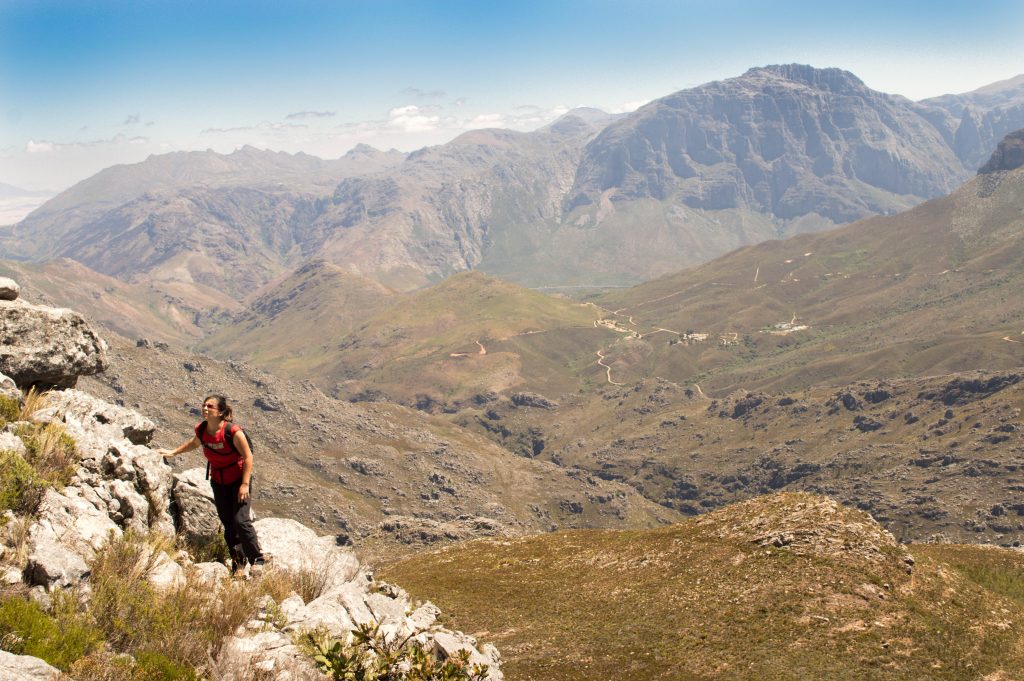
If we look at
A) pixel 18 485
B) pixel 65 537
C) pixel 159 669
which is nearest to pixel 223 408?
pixel 65 537

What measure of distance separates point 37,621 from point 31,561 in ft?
11.2

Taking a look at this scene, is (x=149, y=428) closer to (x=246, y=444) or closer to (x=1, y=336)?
(x=1, y=336)

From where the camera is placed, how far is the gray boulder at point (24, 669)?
507 inches

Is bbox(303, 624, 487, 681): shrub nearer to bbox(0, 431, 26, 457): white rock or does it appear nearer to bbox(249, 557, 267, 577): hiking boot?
bbox(249, 557, 267, 577): hiking boot

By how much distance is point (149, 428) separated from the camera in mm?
32969

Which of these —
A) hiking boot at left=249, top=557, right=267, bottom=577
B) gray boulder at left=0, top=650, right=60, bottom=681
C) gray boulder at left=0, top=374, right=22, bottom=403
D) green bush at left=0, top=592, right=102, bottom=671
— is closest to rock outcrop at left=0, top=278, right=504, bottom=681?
gray boulder at left=0, top=650, right=60, bottom=681

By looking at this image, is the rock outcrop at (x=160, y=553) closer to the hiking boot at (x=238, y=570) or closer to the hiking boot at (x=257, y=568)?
the hiking boot at (x=238, y=570)

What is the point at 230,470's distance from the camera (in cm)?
2323

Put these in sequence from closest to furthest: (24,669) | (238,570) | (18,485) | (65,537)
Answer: (24,669), (65,537), (18,485), (238,570)

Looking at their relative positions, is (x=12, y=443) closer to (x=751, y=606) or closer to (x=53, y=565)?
(x=53, y=565)

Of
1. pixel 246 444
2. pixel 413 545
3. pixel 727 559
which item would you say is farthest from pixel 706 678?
pixel 413 545

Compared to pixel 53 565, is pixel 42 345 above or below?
above

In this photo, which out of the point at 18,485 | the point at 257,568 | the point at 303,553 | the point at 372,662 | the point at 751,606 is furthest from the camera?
the point at 751,606

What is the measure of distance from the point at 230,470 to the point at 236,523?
1.89 m
